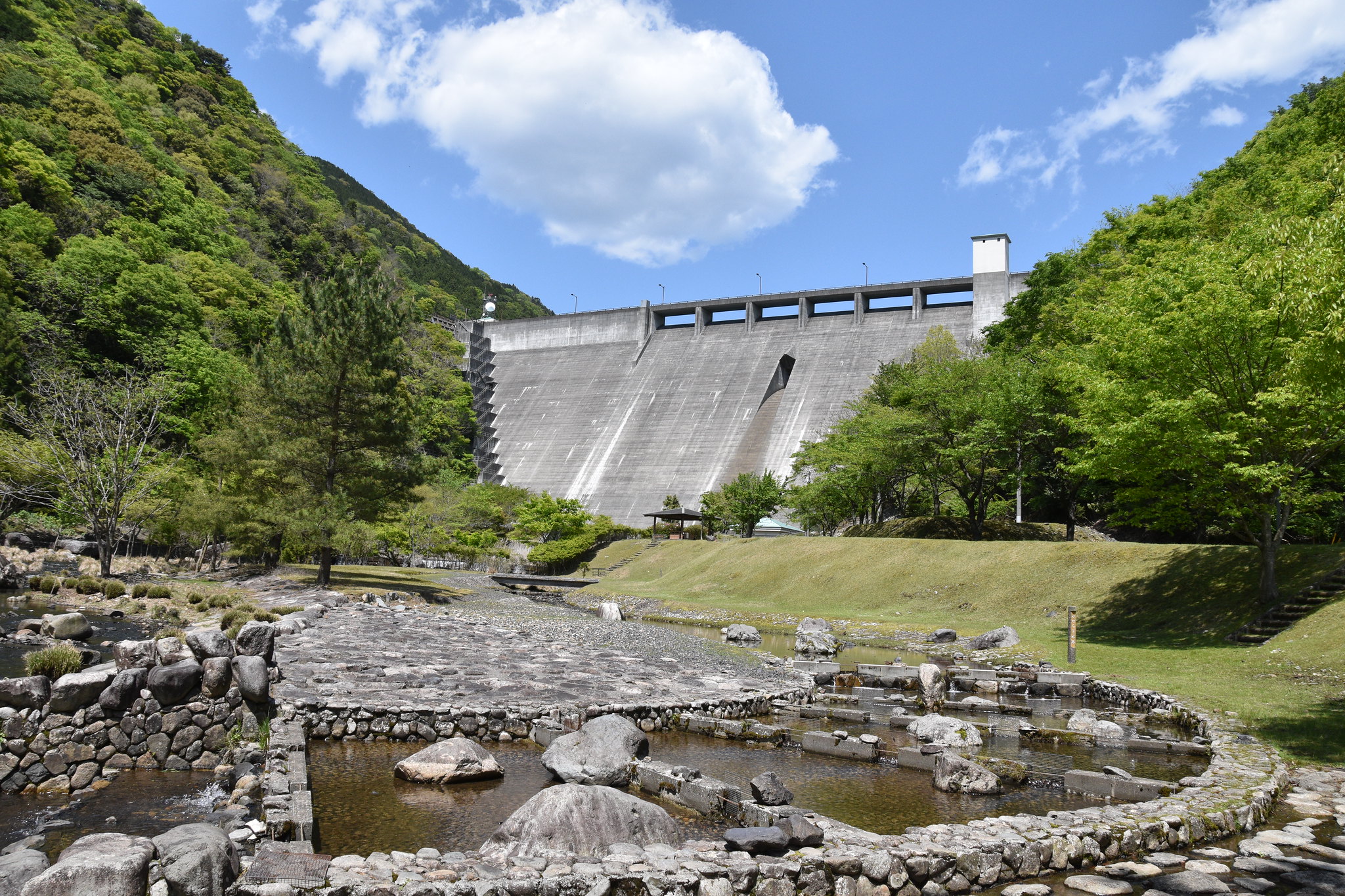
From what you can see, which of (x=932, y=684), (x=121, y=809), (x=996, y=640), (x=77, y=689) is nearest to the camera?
(x=121, y=809)

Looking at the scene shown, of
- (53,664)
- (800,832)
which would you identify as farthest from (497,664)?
(800,832)

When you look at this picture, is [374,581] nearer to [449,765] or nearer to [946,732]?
[449,765]

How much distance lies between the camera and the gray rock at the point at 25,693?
8.38 meters

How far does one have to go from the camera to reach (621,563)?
55.1 m

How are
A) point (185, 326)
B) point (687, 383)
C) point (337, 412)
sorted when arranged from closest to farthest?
point (337, 412) → point (185, 326) → point (687, 383)

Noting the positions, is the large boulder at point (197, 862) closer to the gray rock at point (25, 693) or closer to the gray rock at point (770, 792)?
the gray rock at point (25, 693)

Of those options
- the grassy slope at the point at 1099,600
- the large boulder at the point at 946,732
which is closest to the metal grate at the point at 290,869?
the large boulder at the point at 946,732

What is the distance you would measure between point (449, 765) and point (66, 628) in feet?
37.6

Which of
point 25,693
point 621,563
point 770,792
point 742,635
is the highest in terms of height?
point 25,693

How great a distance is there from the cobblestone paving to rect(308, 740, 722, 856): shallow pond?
1.36 m

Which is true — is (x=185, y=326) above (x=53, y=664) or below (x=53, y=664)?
above

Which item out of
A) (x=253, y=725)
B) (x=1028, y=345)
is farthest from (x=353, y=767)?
(x=1028, y=345)

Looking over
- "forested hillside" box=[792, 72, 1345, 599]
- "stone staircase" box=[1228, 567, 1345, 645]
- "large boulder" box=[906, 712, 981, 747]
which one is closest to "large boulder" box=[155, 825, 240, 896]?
"large boulder" box=[906, 712, 981, 747]

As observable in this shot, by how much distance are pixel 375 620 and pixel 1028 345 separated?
38.3 metres
